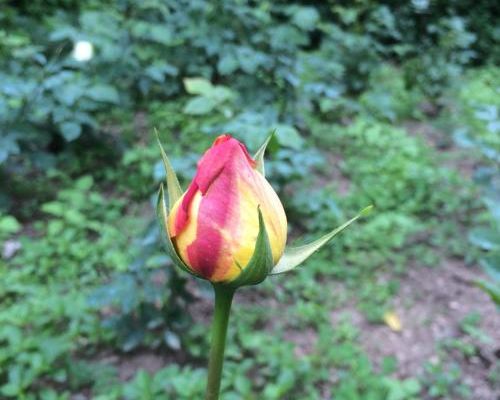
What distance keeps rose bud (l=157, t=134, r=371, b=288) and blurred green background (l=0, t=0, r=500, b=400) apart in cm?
71

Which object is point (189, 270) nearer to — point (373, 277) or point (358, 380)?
point (358, 380)

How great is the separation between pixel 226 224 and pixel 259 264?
0.05 meters

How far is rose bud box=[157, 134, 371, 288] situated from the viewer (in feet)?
1.91

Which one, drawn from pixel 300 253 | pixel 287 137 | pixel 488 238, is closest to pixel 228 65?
pixel 287 137

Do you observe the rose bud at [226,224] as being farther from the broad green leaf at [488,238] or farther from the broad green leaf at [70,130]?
the broad green leaf at [70,130]

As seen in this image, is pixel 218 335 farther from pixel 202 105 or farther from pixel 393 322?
pixel 393 322

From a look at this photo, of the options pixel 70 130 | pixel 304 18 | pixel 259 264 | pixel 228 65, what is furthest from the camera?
pixel 304 18

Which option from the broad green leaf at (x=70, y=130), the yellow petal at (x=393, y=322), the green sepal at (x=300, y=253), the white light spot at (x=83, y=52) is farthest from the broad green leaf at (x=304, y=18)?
the green sepal at (x=300, y=253)

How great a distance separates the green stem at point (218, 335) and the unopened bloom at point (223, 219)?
17mm

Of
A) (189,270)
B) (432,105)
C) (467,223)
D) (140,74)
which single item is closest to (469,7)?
(432,105)

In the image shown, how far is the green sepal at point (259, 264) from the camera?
56cm

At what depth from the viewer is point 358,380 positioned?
202 centimetres

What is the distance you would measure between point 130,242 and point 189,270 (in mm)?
2117

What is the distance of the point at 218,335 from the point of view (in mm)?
585
